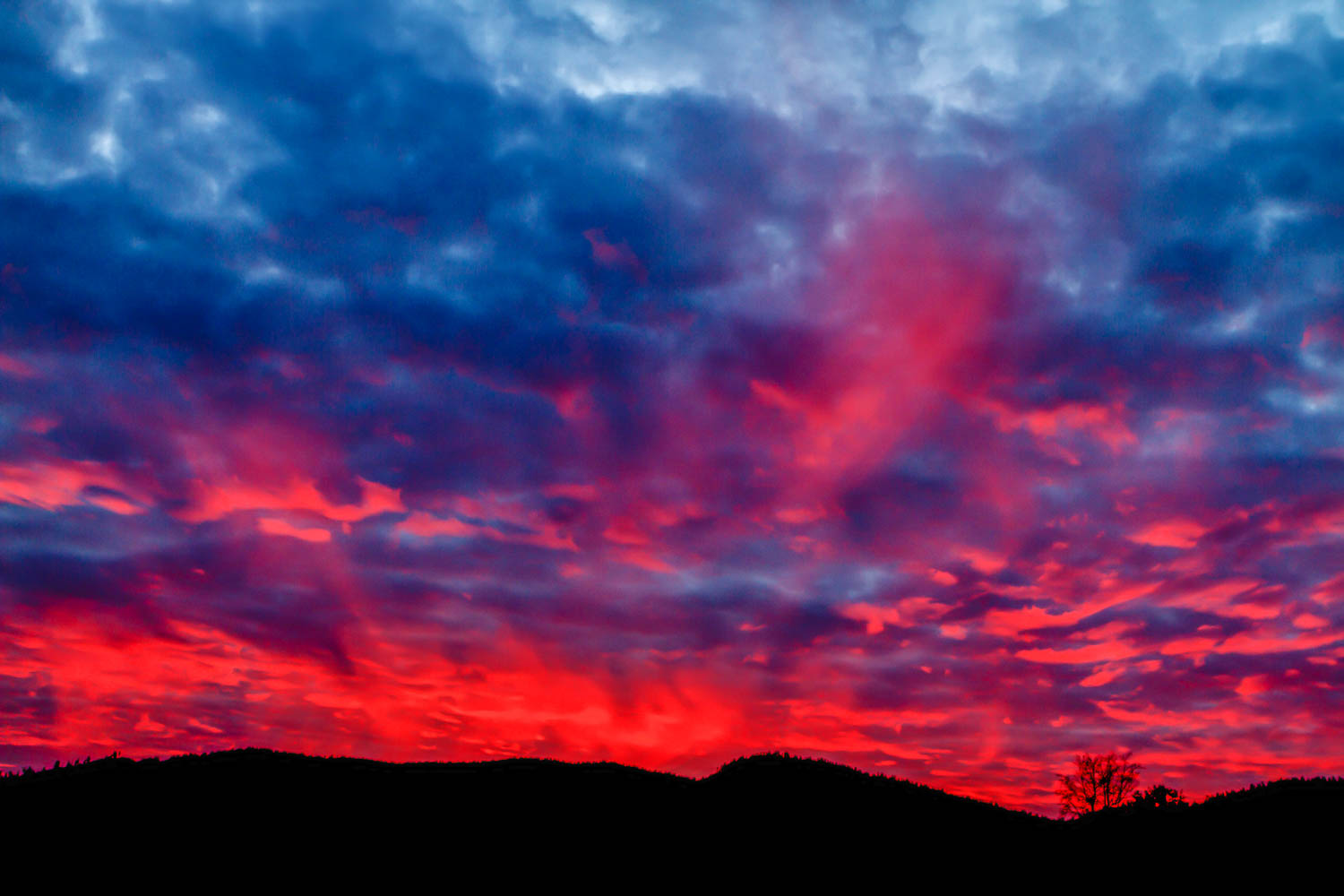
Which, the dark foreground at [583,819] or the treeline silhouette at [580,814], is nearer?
the dark foreground at [583,819]

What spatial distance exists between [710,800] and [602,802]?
197 inches

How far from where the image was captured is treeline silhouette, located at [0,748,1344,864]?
32.7 meters

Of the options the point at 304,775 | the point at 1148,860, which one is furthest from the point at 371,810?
the point at 1148,860

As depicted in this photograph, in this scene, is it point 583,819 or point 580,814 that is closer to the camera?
point 583,819

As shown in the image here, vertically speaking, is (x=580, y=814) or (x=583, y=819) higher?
(x=580, y=814)

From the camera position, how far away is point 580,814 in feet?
121

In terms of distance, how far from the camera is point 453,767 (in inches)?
1658

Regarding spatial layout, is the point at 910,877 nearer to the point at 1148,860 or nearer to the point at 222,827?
the point at 1148,860

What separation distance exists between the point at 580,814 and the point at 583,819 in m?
0.54

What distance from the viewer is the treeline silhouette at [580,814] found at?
32688 millimetres

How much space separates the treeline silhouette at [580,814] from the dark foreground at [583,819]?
0.10 meters

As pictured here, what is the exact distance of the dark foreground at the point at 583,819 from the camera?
105ft

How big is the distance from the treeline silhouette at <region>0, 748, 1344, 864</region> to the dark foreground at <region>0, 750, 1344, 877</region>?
3.8 inches

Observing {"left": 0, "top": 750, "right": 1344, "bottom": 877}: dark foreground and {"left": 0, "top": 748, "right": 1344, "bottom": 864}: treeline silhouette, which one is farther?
{"left": 0, "top": 748, "right": 1344, "bottom": 864}: treeline silhouette
